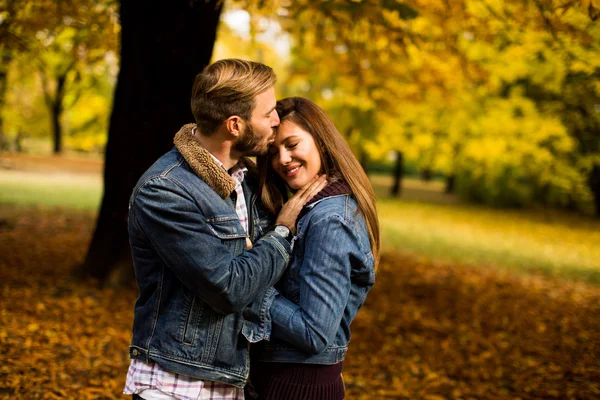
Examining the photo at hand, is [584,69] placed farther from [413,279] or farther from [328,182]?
[328,182]

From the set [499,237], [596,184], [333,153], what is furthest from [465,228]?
[333,153]

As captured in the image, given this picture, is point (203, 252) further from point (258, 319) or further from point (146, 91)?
point (146, 91)

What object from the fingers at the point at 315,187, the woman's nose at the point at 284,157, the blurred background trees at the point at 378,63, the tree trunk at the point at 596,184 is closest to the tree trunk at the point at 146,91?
the blurred background trees at the point at 378,63

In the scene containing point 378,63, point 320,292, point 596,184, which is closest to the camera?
point 320,292

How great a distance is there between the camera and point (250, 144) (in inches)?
82.8

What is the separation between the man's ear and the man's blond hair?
0.6 inches

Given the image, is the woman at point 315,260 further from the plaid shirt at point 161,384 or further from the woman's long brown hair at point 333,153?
the plaid shirt at point 161,384

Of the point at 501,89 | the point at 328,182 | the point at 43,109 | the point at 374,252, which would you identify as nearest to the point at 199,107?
the point at 328,182

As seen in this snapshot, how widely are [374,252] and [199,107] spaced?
3.18ft

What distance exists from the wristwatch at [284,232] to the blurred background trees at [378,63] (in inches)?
95.7

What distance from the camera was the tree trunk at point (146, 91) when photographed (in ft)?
16.4

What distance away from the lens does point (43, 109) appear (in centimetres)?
3164

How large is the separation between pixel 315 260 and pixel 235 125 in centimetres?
62

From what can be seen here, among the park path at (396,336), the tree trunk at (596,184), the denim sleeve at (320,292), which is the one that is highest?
the tree trunk at (596,184)
